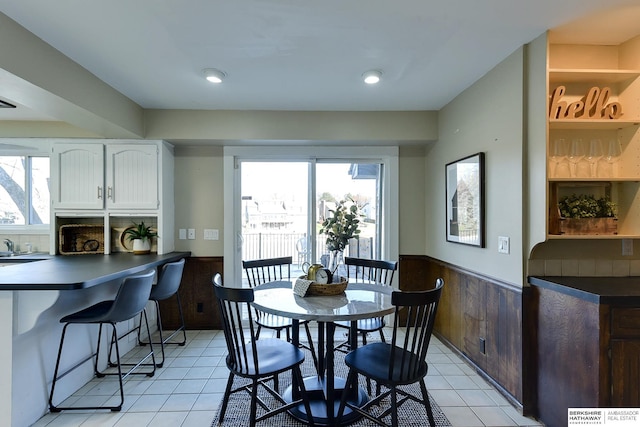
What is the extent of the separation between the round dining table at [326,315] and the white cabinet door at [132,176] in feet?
5.87


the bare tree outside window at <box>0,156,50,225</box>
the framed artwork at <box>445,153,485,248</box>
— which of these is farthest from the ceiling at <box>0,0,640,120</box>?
the bare tree outside window at <box>0,156,50,225</box>

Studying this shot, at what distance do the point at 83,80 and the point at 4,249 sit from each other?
8.37 feet

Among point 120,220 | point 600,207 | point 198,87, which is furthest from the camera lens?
point 120,220

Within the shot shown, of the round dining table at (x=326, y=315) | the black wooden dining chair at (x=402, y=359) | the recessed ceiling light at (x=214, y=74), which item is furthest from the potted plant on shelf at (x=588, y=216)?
the recessed ceiling light at (x=214, y=74)

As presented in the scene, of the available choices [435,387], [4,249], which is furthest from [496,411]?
[4,249]

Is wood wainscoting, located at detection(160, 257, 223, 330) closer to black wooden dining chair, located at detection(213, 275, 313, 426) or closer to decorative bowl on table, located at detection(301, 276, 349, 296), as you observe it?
black wooden dining chair, located at detection(213, 275, 313, 426)

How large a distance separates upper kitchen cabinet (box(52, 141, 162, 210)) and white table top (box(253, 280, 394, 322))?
1.85 m

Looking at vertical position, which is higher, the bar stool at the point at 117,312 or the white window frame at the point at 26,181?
the white window frame at the point at 26,181

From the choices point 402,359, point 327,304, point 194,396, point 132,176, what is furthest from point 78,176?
point 402,359

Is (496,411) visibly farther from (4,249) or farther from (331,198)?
(4,249)

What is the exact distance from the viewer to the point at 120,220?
11.7 feet

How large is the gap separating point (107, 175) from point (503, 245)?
3.67 m

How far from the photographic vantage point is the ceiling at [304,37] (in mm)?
1724

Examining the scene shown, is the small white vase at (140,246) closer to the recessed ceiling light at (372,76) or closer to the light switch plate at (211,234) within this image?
the light switch plate at (211,234)
